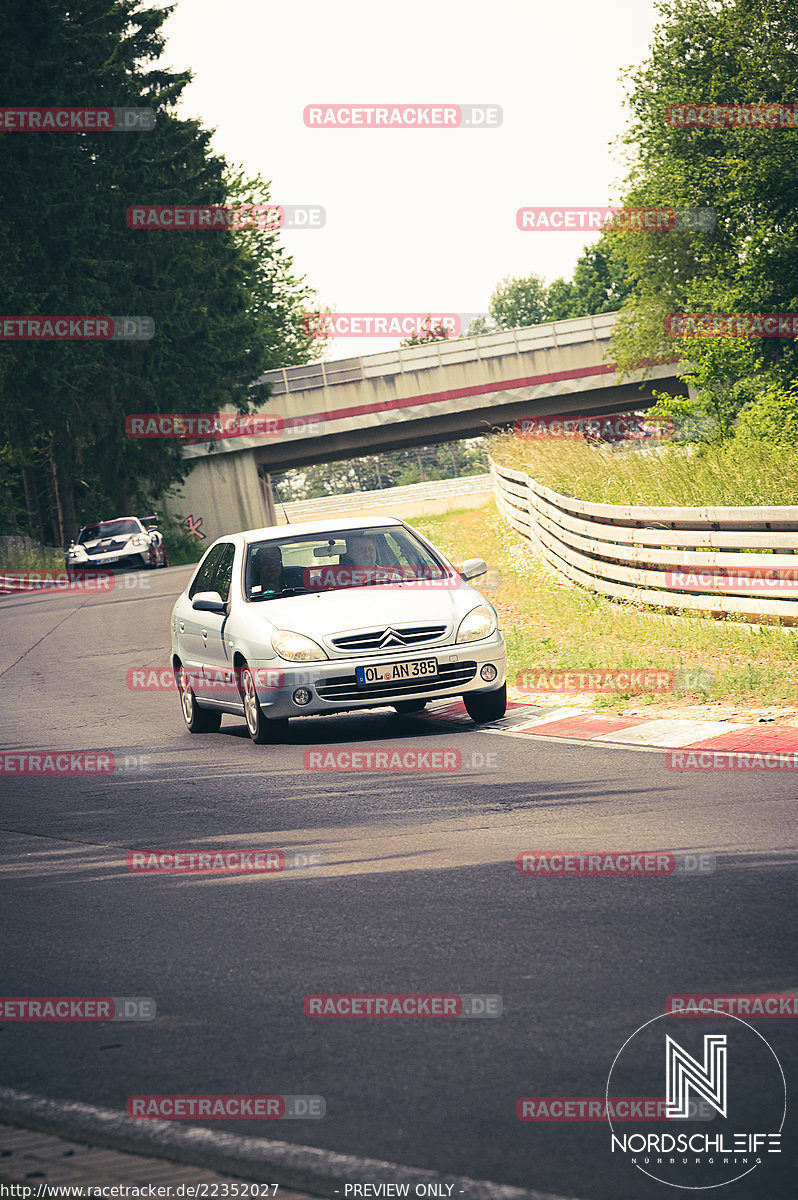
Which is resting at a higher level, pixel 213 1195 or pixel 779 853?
pixel 213 1195

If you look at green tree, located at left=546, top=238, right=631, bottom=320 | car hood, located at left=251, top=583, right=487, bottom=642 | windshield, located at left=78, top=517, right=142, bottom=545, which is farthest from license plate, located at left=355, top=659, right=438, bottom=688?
green tree, located at left=546, top=238, right=631, bottom=320

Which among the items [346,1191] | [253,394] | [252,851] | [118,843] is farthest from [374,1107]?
[253,394]

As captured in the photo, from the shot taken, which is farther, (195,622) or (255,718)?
(195,622)

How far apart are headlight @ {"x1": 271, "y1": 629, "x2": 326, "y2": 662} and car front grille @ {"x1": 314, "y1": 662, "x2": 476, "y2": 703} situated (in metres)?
0.20

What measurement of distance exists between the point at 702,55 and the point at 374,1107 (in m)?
52.9

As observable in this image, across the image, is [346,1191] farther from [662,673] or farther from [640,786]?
[662,673]

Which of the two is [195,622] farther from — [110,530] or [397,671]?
[110,530]

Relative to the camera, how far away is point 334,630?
10.4 m

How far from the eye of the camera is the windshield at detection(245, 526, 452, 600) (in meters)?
11.3

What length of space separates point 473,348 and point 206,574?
46.0m

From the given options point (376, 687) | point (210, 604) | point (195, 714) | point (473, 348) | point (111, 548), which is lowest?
point (111, 548)

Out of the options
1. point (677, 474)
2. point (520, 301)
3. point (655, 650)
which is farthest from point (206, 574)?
point (520, 301)

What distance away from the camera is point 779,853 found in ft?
20.2

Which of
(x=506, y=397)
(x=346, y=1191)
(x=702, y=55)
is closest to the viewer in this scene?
(x=346, y=1191)
